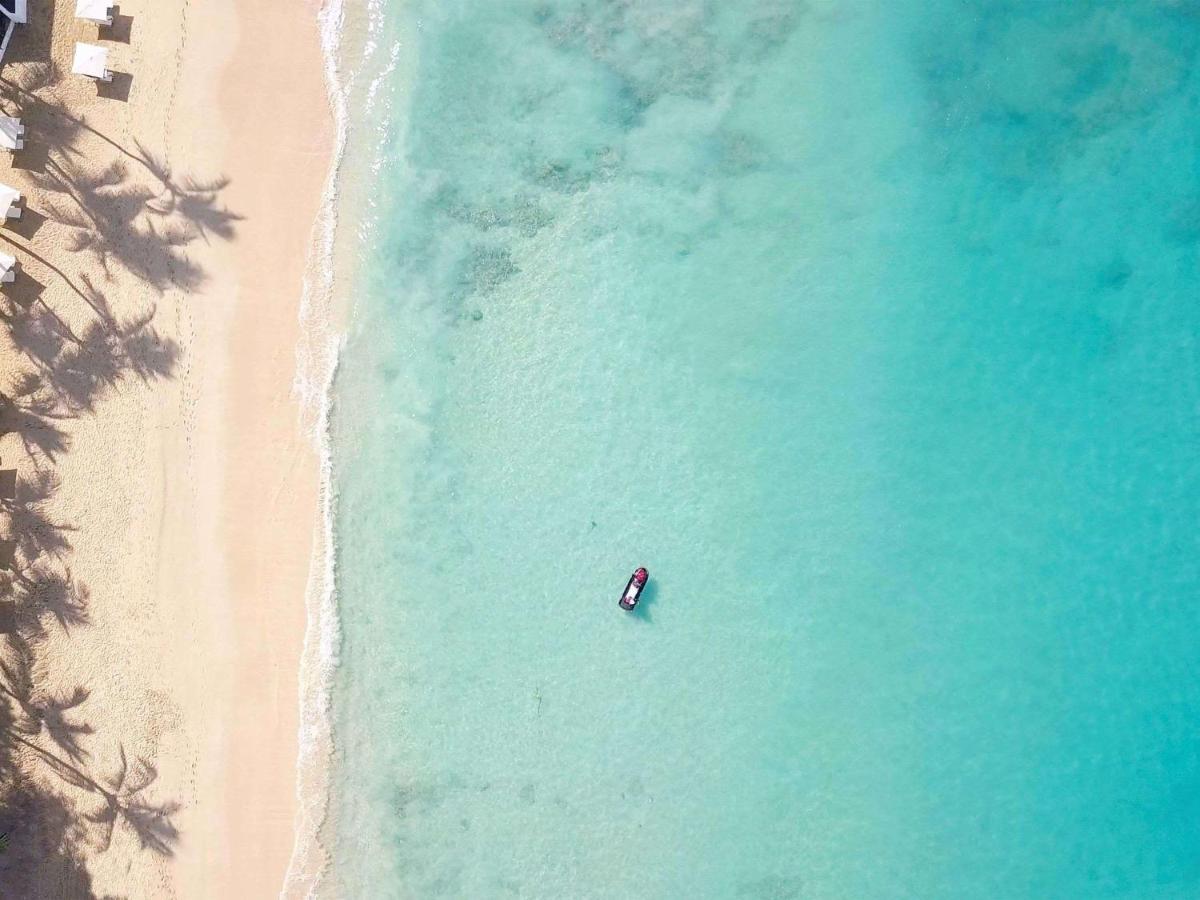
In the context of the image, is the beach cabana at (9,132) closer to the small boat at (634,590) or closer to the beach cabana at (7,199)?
the beach cabana at (7,199)

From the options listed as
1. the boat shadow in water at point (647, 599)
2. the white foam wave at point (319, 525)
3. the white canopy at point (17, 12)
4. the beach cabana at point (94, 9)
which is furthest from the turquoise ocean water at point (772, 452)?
the white canopy at point (17, 12)

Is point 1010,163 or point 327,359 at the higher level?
point 1010,163

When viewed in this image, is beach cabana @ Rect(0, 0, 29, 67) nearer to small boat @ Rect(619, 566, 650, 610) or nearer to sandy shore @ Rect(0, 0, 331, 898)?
sandy shore @ Rect(0, 0, 331, 898)

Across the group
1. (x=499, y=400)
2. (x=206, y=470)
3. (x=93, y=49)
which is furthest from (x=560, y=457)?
(x=93, y=49)

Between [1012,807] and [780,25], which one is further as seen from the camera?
[780,25]

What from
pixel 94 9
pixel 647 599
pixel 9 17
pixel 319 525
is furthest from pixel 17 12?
pixel 647 599

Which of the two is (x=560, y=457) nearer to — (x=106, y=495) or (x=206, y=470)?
(x=206, y=470)
